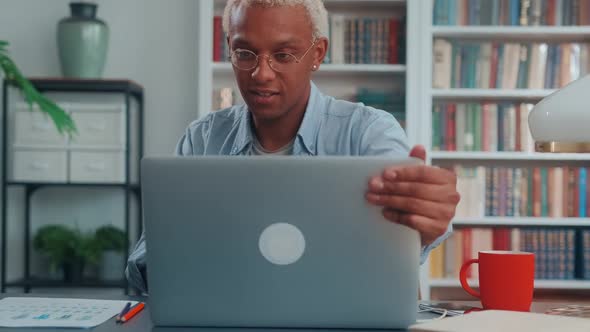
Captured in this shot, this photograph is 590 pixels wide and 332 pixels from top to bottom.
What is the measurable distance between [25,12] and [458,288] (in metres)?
2.20

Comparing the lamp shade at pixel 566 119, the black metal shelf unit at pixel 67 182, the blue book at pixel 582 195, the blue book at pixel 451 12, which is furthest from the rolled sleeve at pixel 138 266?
the blue book at pixel 582 195

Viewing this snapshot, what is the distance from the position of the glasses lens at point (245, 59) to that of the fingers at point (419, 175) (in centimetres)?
69

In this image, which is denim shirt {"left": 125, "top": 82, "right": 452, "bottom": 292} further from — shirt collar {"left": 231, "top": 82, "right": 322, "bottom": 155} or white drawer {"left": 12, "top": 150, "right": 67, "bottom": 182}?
white drawer {"left": 12, "top": 150, "right": 67, "bottom": 182}

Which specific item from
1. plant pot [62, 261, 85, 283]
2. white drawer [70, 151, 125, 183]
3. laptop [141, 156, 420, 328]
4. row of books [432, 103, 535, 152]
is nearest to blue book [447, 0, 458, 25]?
row of books [432, 103, 535, 152]

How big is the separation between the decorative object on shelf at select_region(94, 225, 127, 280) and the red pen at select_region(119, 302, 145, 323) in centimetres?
213

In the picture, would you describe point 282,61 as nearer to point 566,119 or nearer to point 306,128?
point 306,128

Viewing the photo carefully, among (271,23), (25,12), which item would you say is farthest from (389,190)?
(25,12)

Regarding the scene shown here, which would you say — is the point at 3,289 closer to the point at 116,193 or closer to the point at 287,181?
the point at 116,193

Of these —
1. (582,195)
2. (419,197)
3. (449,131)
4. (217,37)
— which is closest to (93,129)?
(217,37)

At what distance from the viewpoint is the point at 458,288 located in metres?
3.49

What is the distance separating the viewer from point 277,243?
1017mm

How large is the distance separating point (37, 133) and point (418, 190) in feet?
8.52

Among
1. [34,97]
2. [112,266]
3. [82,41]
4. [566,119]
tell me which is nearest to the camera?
[566,119]

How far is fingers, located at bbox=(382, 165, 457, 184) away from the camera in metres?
0.98
